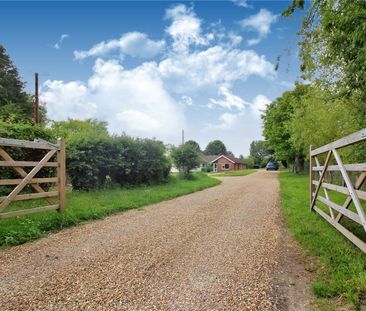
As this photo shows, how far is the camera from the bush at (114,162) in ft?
37.3

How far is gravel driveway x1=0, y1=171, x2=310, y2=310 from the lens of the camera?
2.77 m

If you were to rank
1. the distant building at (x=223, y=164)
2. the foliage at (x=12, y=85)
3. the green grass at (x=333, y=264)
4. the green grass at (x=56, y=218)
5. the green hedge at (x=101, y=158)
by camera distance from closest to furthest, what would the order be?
1. the green grass at (x=333, y=264)
2. the green grass at (x=56, y=218)
3. the green hedge at (x=101, y=158)
4. the foliage at (x=12, y=85)
5. the distant building at (x=223, y=164)

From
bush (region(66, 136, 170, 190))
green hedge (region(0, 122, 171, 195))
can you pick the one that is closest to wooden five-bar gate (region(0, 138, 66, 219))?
green hedge (region(0, 122, 171, 195))

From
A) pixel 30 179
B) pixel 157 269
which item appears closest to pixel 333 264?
pixel 157 269

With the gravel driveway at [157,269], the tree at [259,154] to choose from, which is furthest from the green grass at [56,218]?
the tree at [259,154]

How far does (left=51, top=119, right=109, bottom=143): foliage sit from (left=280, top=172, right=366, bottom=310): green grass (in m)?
9.57

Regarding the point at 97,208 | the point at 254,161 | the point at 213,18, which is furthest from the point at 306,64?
the point at 254,161

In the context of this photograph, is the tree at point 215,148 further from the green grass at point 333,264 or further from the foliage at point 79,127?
the green grass at point 333,264

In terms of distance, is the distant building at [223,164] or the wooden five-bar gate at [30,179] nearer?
the wooden five-bar gate at [30,179]

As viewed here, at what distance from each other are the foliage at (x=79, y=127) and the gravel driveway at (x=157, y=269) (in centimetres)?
690

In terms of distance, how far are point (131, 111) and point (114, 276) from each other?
16.3 m

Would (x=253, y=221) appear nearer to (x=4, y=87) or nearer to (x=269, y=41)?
(x=269, y=41)

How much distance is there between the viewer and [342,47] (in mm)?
5734

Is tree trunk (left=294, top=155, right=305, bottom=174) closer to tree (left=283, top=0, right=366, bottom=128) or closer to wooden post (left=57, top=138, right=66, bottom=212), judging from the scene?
tree (left=283, top=0, right=366, bottom=128)
